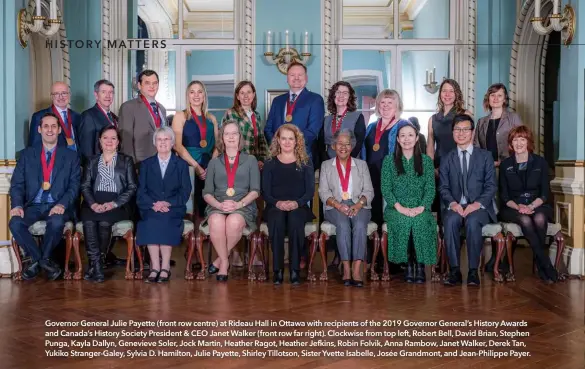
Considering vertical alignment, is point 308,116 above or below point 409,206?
above

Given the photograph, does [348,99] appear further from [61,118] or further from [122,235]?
[61,118]

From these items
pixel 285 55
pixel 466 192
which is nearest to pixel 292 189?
pixel 466 192

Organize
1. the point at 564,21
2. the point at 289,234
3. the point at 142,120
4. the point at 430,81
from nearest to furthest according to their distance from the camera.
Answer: the point at 289,234 → the point at 564,21 → the point at 142,120 → the point at 430,81

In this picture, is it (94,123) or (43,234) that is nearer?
(43,234)

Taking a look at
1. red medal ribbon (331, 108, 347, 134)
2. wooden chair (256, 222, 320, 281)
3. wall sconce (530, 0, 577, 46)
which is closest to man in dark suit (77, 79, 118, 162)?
wooden chair (256, 222, 320, 281)

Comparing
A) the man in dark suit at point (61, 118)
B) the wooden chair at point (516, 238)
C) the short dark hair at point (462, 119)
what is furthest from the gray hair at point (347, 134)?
the man in dark suit at point (61, 118)

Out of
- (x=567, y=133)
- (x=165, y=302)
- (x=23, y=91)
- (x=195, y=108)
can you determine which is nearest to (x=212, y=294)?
(x=165, y=302)

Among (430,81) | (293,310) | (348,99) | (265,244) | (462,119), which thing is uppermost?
(430,81)

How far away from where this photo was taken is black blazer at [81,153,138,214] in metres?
5.55

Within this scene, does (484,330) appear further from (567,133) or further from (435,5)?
(435,5)

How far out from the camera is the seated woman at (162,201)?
537 centimetres

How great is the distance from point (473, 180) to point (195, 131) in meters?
2.30

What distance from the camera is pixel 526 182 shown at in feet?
18.4

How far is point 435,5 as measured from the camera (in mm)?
7738
